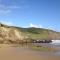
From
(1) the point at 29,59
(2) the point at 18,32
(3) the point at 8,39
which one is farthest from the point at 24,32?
(1) the point at 29,59

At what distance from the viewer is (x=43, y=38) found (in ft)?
38.5

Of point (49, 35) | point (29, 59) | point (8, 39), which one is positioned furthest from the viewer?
point (49, 35)

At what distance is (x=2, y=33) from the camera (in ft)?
36.3

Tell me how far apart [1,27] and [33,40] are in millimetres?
2208

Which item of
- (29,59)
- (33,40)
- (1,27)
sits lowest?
(29,59)

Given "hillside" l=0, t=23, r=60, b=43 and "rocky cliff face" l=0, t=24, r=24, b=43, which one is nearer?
"rocky cliff face" l=0, t=24, r=24, b=43

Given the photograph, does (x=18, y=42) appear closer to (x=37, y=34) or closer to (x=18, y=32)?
(x=18, y=32)

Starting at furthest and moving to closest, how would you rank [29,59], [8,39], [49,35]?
[49,35] < [8,39] < [29,59]

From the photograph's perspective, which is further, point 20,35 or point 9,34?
point 20,35

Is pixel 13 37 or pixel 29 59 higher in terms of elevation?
pixel 13 37

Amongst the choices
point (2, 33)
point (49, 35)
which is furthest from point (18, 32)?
point (49, 35)

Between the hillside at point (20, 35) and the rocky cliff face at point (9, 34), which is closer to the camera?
the rocky cliff face at point (9, 34)

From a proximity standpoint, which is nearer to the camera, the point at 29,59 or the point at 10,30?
the point at 29,59

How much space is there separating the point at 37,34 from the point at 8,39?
2.31 meters
